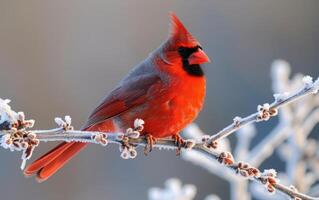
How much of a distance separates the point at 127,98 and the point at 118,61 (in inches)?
166

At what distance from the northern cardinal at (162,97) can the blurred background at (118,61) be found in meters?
2.92

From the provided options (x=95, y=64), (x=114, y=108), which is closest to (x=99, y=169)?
(x=95, y=64)

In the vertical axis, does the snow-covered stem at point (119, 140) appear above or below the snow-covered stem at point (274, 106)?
below

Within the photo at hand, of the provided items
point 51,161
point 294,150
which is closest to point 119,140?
point 51,161

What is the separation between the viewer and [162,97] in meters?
2.29

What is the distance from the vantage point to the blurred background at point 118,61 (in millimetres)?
5688

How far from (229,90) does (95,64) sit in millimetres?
1251

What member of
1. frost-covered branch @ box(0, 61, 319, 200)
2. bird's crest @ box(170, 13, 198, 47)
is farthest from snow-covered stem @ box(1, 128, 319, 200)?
bird's crest @ box(170, 13, 198, 47)

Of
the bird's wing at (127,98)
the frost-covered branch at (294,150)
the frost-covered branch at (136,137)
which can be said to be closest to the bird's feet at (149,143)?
the frost-covered branch at (136,137)

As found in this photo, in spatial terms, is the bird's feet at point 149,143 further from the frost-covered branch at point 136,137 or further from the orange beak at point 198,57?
the orange beak at point 198,57

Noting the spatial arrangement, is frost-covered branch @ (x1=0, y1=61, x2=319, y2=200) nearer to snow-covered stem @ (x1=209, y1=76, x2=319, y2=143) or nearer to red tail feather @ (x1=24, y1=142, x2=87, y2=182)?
snow-covered stem @ (x1=209, y1=76, x2=319, y2=143)

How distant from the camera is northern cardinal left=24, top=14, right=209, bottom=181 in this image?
224 cm

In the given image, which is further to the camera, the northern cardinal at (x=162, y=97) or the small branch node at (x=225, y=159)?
the northern cardinal at (x=162, y=97)

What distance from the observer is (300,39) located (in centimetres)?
698
